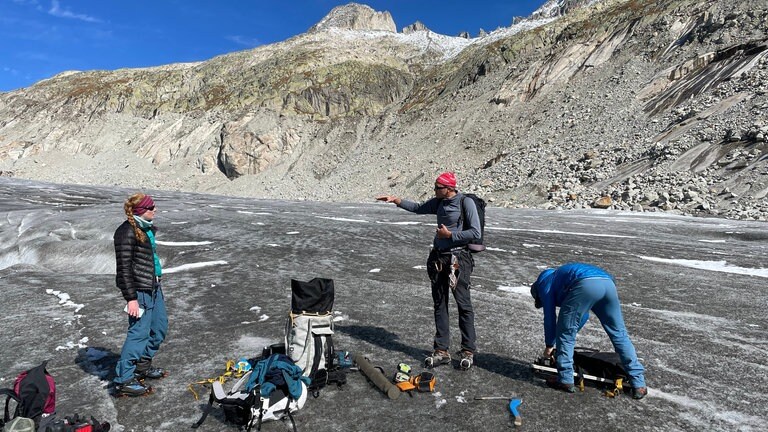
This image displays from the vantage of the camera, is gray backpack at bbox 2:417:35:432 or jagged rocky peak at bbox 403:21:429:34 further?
jagged rocky peak at bbox 403:21:429:34

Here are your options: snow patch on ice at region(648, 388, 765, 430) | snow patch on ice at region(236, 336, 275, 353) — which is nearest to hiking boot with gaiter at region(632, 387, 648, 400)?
snow patch on ice at region(648, 388, 765, 430)

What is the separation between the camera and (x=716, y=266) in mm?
13609

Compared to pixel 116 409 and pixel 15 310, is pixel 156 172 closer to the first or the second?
pixel 15 310

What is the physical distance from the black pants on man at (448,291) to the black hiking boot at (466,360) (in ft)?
0.18

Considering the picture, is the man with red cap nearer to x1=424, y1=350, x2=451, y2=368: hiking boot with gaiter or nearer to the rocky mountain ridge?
x1=424, y1=350, x2=451, y2=368: hiking boot with gaiter

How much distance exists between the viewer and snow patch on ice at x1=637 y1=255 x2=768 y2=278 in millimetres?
12773

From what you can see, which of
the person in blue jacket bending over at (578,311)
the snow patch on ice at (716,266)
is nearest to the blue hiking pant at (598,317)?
the person in blue jacket bending over at (578,311)

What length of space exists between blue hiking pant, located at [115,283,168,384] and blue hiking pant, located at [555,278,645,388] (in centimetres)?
501

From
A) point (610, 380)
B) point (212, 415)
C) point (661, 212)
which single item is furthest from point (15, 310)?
point (661, 212)

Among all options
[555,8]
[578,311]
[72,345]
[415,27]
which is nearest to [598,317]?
[578,311]

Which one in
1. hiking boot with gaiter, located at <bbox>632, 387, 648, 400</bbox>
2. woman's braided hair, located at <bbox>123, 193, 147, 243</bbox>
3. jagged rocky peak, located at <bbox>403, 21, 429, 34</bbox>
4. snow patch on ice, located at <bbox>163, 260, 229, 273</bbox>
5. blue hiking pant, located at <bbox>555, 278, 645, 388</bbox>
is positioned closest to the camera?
blue hiking pant, located at <bbox>555, 278, 645, 388</bbox>

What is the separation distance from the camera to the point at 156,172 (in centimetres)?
8175

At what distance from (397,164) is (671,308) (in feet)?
173

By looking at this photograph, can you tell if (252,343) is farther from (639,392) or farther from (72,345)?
(639,392)
